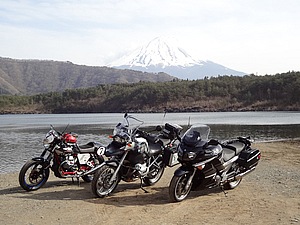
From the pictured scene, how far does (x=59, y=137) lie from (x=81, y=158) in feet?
2.16

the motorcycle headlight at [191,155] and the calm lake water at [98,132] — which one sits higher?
the motorcycle headlight at [191,155]

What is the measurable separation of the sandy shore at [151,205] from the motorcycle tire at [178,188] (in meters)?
0.12

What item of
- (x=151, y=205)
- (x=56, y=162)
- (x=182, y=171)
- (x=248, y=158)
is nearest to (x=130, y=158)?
(x=151, y=205)

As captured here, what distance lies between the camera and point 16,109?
129000 millimetres

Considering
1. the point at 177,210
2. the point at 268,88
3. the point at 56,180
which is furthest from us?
the point at 268,88

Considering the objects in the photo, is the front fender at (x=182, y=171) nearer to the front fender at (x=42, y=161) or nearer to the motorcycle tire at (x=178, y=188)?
the motorcycle tire at (x=178, y=188)

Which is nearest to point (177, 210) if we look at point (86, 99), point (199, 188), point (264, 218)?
point (199, 188)

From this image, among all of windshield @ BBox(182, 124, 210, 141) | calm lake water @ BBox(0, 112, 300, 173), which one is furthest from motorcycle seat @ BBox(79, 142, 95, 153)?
calm lake water @ BBox(0, 112, 300, 173)

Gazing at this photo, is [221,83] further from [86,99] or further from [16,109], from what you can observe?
[16,109]

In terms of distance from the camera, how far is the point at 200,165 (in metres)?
7.18

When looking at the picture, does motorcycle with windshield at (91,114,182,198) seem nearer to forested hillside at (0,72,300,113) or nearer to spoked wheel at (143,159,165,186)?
spoked wheel at (143,159,165,186)

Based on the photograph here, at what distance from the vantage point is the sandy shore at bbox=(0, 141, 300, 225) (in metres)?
6.32

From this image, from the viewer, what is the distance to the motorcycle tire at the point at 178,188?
7.11 metres

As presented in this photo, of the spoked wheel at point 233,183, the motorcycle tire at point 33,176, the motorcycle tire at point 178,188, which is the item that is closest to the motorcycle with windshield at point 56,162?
the motorcycle tire at point 33,176
